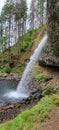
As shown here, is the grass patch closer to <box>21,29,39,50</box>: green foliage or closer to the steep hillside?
the steep hillside

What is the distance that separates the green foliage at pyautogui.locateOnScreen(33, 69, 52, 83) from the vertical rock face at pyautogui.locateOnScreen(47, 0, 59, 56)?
5.02 m

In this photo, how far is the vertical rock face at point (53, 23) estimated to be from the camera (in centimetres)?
2189

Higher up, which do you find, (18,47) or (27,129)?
(27,129)

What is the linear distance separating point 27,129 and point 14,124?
3.16 ft

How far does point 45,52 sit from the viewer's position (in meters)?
30.4

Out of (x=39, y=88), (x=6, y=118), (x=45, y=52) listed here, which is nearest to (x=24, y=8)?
(x=45, y=52)

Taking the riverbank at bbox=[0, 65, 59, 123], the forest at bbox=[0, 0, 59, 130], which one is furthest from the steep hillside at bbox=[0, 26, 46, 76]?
the riverbank at bbox=[0, 65, 59, 123]

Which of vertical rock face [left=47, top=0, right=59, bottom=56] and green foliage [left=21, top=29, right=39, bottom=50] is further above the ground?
vertical rock face [left=47, top=0, right=59, bottom=56]

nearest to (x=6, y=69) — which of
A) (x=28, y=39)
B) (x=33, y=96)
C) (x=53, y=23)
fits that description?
(x=28, y=39)

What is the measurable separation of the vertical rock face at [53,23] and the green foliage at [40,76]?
502 centimetres

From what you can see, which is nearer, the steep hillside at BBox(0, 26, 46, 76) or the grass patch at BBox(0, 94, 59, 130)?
the grass patch at BBox(0, 94, 59, 130)

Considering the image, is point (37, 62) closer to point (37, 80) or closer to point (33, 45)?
point (37, 80)

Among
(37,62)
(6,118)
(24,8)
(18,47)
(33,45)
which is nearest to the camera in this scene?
(6,118)

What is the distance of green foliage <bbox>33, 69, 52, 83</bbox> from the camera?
1129 inches
